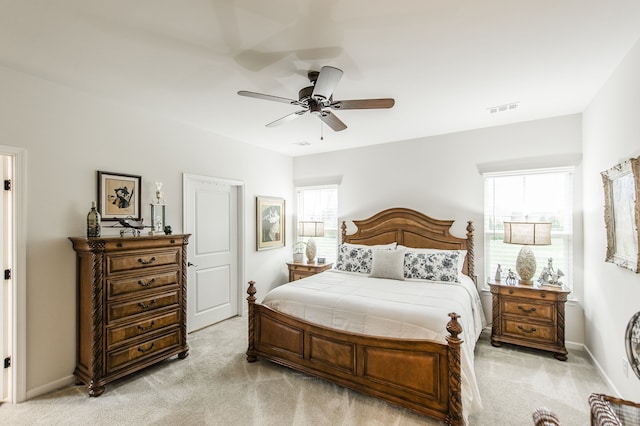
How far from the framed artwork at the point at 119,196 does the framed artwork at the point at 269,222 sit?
1.89m

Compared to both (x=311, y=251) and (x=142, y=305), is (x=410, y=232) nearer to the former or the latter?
(x=311, y=251)

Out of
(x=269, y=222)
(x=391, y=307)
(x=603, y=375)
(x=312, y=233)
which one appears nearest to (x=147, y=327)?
(x=391, y=307)

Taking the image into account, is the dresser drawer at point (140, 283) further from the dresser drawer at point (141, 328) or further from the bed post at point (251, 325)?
the bed post at point (251, 325)

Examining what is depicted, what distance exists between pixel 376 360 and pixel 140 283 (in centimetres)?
235

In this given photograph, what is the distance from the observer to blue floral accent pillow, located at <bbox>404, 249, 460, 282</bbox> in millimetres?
3521

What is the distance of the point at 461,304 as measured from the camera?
2.76 metres

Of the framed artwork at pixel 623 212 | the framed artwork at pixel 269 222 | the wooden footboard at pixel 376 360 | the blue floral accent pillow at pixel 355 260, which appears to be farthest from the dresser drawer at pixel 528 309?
the framed artwork at pixel 269 222

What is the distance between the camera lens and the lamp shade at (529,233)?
10.7ft

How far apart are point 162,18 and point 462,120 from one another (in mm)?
3373

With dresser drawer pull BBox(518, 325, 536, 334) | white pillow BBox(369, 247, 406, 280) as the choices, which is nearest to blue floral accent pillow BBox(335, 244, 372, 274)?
white pillow BBox(369, 247, 406, 280)

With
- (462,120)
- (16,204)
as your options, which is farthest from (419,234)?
(16,204)

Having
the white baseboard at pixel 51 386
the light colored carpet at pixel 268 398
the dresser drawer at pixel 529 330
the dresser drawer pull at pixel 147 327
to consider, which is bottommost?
the light colored carpet at pixel 268 398

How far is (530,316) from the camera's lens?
132 inches

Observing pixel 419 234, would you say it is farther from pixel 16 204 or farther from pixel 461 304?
pixel 16 204
